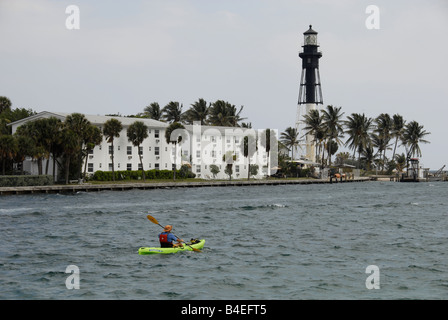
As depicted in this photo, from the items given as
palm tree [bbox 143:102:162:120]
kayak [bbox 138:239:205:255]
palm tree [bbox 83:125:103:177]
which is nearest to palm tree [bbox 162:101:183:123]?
palm tree [bbox 143:102:162:120]

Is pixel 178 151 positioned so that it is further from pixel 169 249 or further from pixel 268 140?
pixel 169 249

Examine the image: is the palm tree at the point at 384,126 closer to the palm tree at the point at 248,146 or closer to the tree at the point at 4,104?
the palm tree at the point at 248,146

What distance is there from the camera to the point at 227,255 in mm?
30969

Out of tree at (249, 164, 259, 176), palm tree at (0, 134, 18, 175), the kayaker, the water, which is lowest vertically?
the water

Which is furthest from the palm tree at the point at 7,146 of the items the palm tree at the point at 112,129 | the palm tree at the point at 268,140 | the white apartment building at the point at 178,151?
the palm tree at the point at 268,140

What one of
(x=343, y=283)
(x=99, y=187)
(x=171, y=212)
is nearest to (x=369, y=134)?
(x=99, y=187)

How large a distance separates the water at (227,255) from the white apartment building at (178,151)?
1754 inches

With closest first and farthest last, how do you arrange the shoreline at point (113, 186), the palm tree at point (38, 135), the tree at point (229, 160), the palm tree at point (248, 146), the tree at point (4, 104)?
the shoreline at point (113, 186) < the palm tree at point (38, 135) < the palm tree at point (248, 146) < the tree at point (229, 160) < the tree at point (4, 104)

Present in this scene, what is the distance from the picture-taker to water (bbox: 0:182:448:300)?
77.3 ft

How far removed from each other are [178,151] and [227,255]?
8274 centimetres

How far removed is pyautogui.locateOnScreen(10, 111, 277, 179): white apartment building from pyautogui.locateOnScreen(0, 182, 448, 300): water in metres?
44.6

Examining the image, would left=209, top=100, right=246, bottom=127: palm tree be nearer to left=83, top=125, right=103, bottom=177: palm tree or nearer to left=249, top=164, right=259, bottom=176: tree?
left=249, top=164, right=259, bottom=176: tree

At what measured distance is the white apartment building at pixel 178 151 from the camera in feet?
327
